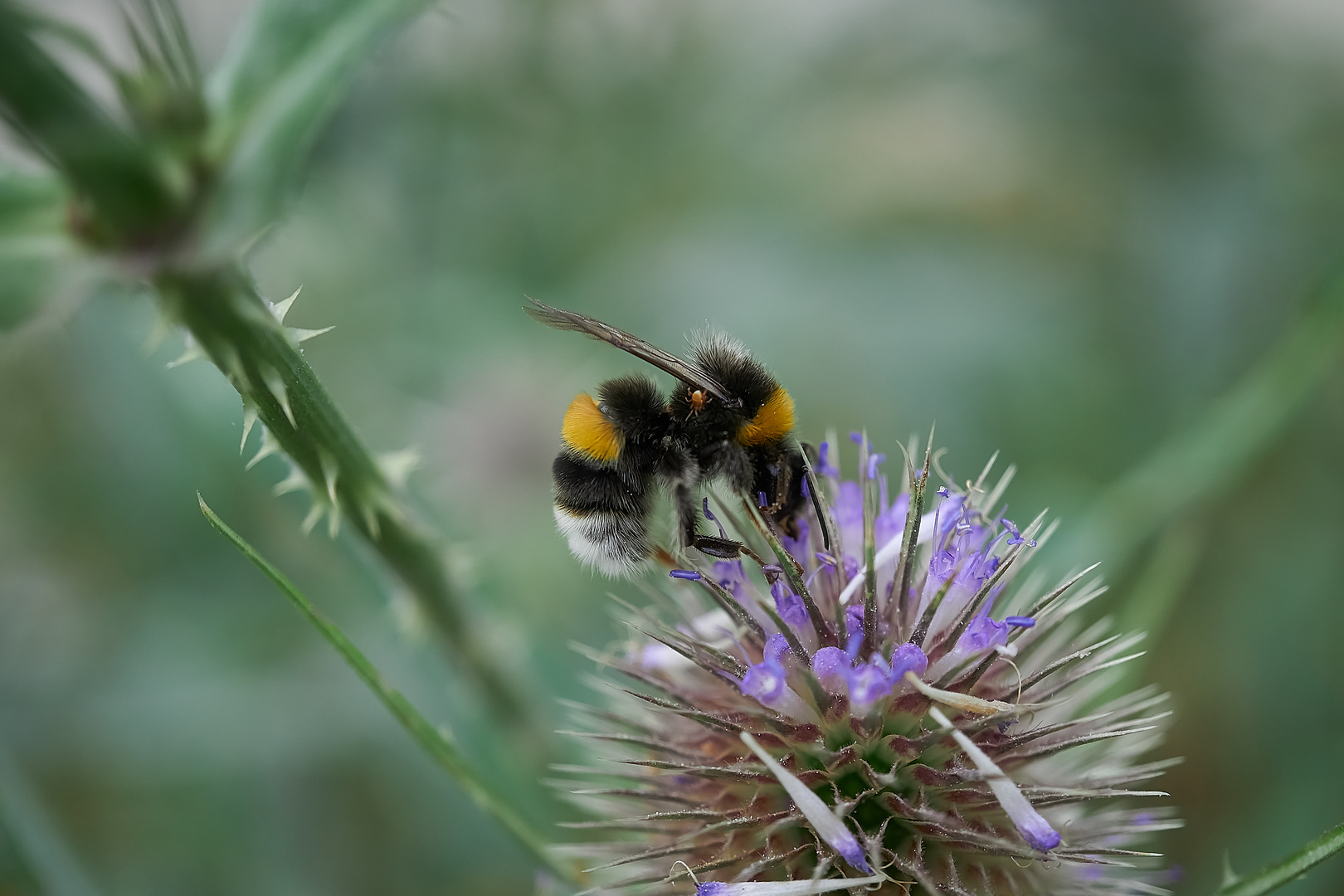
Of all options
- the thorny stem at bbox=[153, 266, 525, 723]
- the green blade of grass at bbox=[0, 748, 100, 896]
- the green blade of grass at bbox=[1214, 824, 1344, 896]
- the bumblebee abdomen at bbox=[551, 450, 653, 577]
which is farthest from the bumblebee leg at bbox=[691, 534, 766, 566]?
the green blade of grass at bbox=[0, 748, 100, 896]

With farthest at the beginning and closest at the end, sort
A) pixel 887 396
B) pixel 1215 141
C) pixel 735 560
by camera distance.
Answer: pixel 887 396
pixel 1215 141
pixel 735 560

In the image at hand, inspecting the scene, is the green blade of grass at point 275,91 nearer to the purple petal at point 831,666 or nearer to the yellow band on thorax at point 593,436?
the yellow band on thorax at point 593,436

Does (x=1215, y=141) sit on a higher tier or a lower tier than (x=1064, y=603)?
higher

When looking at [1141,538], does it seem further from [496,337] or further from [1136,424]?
[496,337]

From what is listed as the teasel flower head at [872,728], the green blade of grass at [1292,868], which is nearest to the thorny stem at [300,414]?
the teasel flower head at [872,728]

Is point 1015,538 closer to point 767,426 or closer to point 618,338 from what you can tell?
point 767,426

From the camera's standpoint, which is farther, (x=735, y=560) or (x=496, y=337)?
(x=496, y=337)

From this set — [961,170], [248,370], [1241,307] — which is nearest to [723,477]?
[248,370]
